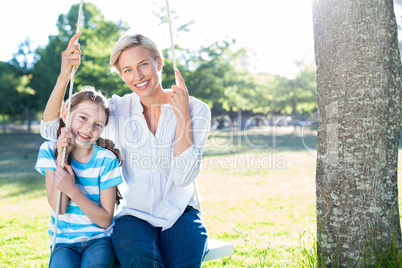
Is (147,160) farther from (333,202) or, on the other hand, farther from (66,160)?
(333,202)

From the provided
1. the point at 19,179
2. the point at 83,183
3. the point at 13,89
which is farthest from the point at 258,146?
the point at 13,89

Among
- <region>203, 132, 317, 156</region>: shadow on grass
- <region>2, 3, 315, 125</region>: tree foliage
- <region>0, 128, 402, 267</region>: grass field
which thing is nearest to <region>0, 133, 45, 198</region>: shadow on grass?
<region>0, 128, 402, 267</region>: grass field

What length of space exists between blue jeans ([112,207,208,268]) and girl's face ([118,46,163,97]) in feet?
2.58

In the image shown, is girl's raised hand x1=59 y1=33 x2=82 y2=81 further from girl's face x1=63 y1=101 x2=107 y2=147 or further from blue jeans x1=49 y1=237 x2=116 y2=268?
blue jeans x1=49 y1=237 x2=116 y2=268

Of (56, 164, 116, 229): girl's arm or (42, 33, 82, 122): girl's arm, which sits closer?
(56, 164, 116, 229): girl's arm

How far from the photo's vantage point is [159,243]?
223 cm

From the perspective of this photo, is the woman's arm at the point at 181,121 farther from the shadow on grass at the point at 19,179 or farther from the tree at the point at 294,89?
the tree at the point at 294,89

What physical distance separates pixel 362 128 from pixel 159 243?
1.27m

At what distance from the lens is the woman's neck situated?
2268 mm

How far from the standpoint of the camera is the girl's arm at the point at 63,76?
88.5 inches

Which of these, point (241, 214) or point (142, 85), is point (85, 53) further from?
point (142, 85)

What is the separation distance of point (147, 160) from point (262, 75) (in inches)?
961

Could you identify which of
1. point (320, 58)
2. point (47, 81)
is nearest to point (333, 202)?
point (320, 58)

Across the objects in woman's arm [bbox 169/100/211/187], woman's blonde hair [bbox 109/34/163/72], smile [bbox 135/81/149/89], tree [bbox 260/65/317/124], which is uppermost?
tree [bbox 260/65/317/124]
